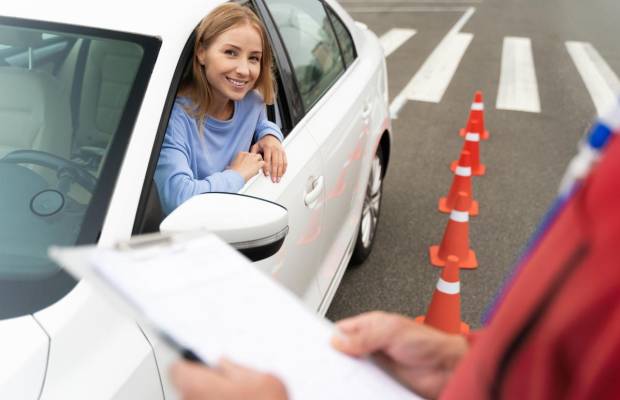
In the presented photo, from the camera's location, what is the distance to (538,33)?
39.8 ft

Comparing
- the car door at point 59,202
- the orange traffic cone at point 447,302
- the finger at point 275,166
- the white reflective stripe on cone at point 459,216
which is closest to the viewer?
the car door at point 59,202

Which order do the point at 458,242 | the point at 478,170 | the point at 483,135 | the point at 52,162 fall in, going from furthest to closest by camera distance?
the point at 483,135 → the point at 478,170 → the point at 458,242 → the point at 52,162

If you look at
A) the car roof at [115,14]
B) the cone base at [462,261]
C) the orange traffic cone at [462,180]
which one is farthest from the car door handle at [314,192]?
the orange traffic cone at [462,180]

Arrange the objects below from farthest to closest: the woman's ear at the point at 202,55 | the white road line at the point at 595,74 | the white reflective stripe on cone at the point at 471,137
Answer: the white road line at the point at 595,74, the white reflective stripe on cone at the point at 471,137, the woman's ear at the point at 202,55

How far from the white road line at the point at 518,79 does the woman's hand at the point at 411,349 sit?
6744 mm

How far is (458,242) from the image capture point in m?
3.84

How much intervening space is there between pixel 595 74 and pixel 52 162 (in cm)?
877

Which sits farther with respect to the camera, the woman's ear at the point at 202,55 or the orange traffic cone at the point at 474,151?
the orange traffic cone at the point at 474,151

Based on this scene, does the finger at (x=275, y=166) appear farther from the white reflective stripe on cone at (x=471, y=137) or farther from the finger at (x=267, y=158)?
the white reflective stripe on cone at (x=471, y=137)

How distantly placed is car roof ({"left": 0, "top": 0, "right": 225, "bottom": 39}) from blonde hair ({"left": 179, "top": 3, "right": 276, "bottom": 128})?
2.2 inches

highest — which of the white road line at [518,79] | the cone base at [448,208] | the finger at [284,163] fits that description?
the finger at [284,163]

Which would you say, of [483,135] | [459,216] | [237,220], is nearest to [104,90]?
[237,220]

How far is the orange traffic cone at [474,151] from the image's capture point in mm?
5031

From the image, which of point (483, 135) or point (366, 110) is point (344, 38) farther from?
point (483, 135)
